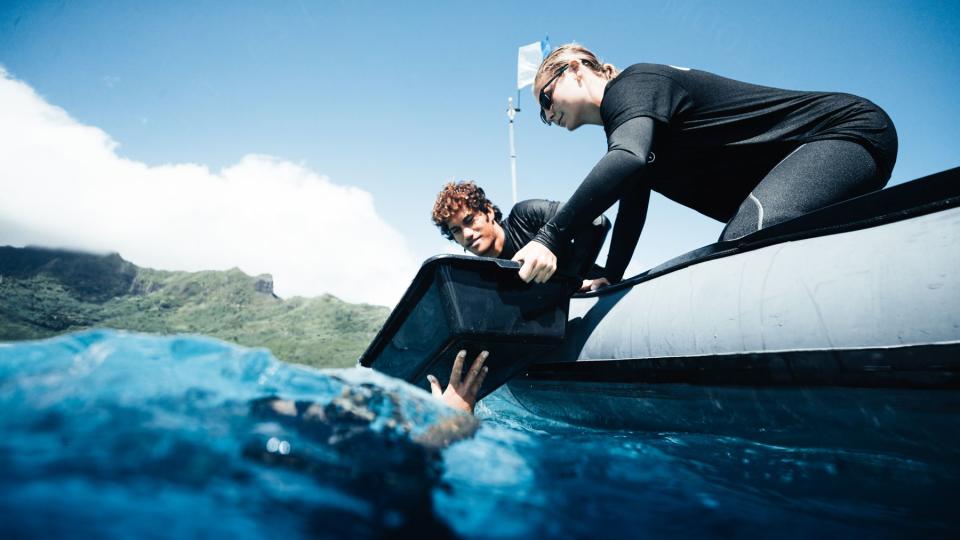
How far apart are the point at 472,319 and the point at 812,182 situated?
1.81 meters

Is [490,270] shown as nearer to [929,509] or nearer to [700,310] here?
[700,310]

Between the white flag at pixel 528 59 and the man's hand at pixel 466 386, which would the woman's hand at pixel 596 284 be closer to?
the man's hand at pixel 466 386

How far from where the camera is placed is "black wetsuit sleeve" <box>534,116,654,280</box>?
6.71 feet

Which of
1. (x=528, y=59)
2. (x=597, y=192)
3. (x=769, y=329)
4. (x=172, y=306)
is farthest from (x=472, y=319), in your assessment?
(x=172, y=306)

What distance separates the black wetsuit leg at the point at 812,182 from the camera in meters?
2.08

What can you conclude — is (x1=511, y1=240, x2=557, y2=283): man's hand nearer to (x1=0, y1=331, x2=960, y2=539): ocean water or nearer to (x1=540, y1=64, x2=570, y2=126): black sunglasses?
(x1=0, y1=331, x2=960, y2=539): ocean water

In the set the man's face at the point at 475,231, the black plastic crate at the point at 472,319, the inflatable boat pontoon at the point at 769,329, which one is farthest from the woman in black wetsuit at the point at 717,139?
the man's face at the point at 475,231

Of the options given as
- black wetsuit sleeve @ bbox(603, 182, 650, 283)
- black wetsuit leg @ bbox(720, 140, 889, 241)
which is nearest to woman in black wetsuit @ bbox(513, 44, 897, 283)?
black wetsuit leg @ bbox(720, 140, 889, 241)

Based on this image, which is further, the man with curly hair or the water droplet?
the man with curly hair

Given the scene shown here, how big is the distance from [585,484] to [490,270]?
3.55ft

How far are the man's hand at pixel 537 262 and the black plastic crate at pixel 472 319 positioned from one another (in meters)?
0.06

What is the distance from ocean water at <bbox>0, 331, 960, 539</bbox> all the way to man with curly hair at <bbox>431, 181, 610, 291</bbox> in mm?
1944

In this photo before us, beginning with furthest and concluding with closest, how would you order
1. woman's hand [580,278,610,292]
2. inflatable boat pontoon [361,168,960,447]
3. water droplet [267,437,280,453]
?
1. woman's hand [580,278,610,292]
2. inflatable boat pontoon [361,168,960,447]
3. water droplet [267,437,280,453]

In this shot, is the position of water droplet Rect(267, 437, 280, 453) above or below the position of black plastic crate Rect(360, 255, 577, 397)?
below
